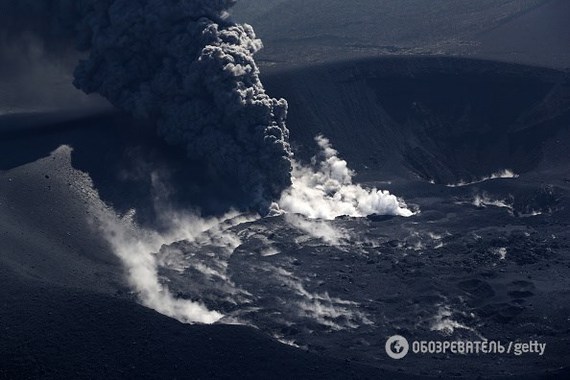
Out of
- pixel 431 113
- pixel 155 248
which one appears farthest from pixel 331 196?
pixel 431 113

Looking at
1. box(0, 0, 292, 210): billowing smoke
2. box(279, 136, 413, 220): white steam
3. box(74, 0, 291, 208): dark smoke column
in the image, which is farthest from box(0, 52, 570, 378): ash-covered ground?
box(74, 0, 291, 208): dark smoke column

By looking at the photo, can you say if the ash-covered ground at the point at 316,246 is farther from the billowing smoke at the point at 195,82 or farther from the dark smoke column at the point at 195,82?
the dark smoke column at the point at 195,82

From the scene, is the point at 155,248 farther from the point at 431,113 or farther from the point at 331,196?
the point at 431,113

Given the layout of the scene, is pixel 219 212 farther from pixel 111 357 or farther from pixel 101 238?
pixel 111 357

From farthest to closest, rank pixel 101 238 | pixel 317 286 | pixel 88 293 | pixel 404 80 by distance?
pixel 404 80
pixel 101 238
pixel 317 286
pixel 88 293

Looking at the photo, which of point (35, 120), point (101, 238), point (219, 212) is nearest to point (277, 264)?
point (219, 212)

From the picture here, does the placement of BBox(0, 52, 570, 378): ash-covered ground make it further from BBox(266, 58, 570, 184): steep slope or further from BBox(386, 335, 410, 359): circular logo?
BBox(386, 335, 410, 359): circular logo

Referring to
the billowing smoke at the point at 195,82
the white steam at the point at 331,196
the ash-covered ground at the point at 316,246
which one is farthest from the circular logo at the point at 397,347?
the billowing smoke at the point at 195,82
